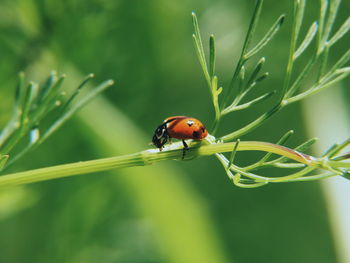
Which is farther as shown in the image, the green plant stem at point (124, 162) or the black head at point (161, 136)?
A: the black head at point (161, 136)

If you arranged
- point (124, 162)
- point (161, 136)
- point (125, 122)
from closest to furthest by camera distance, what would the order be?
point (124, 162), point (161, 136), point (125, 122)

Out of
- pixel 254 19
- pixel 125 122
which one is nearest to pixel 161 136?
pixel 254 19

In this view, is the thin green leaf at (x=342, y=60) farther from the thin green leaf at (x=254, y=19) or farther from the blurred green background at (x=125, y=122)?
the blurred green background at (x=125, y=122)

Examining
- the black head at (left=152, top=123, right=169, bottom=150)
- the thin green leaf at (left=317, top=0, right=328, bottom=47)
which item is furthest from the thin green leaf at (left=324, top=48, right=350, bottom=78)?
the black head at (left=152, top=123, right=169, bottom=150)

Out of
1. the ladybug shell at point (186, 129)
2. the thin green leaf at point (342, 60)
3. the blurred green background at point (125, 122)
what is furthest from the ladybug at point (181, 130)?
the blurred green background at point (125, 122)

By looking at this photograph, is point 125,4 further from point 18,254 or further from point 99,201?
point 18,254

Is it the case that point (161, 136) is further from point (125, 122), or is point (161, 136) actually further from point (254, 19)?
point (125, 122)
